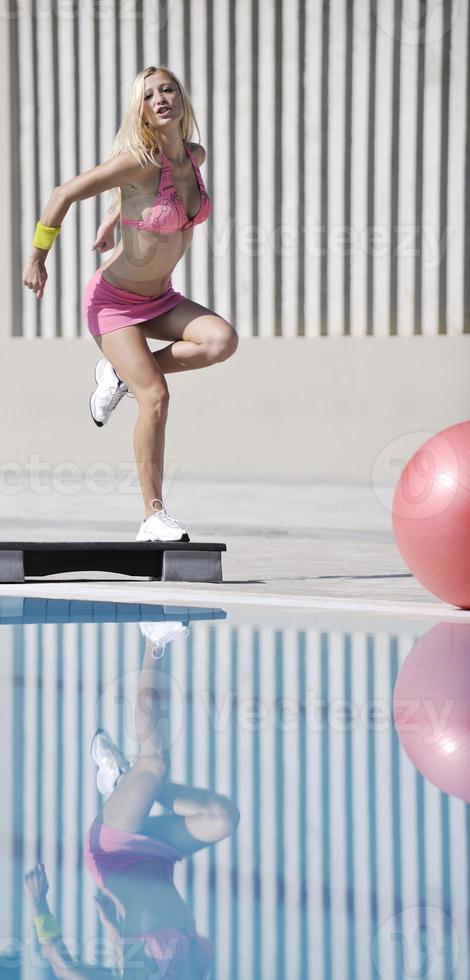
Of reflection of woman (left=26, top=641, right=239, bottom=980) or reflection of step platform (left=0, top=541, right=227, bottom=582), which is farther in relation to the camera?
reflection of step platform (left=0, top=541, right=227, bottom=582)

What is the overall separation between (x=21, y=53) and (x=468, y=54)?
321 centimetres

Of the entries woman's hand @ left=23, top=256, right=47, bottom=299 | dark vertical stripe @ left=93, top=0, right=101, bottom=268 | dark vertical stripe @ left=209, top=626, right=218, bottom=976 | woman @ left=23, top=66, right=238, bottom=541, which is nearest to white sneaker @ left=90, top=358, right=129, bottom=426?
woman @ left=23, top=66, right=238, bottom=541

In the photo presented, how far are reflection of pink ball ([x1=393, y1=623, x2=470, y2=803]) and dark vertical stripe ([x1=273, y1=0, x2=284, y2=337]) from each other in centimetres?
627

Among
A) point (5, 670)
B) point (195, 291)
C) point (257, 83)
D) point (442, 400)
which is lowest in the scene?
point (5, 670)

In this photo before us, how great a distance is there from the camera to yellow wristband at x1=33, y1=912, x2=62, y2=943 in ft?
6.04

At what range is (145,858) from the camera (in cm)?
215

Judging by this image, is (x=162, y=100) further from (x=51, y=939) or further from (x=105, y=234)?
(x=51, y=939)

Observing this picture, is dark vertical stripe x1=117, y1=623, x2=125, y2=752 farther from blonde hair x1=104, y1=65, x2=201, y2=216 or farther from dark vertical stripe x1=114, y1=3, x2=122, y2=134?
dark vertical stripe x1=114, y1=3, x2=122, y2=134

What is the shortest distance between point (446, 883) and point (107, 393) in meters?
3.62

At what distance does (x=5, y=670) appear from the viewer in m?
3.69

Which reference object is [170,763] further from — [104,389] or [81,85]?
[81,85]

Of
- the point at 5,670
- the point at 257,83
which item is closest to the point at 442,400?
the point at 257,83

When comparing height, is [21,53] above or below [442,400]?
above

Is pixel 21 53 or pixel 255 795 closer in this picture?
pixel 255 795
